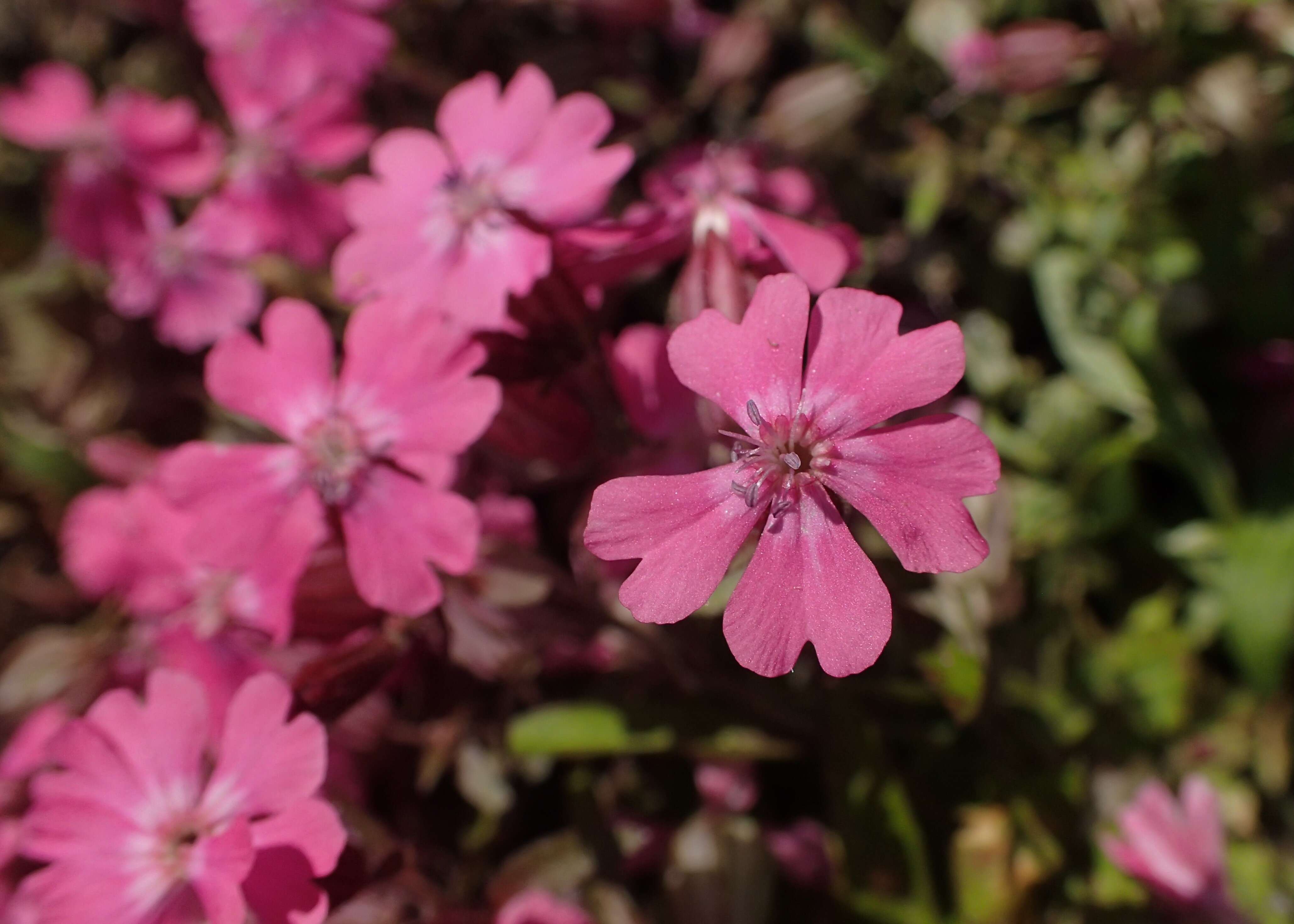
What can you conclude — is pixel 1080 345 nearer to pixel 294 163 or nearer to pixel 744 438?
pixel 744 438

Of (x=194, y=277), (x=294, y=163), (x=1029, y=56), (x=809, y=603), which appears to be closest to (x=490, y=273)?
(x=809, y=603)

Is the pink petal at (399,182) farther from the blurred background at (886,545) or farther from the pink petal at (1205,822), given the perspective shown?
the pink petal at (1205,822)

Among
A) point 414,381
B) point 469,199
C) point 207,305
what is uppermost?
point 469,199

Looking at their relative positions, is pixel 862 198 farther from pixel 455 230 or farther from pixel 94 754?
pixel 94 754

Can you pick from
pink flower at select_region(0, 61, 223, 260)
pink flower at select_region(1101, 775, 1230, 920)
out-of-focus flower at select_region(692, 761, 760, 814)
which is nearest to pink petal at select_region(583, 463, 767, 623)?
out-of-focus flower at select_region(692, 761, 760, 814)

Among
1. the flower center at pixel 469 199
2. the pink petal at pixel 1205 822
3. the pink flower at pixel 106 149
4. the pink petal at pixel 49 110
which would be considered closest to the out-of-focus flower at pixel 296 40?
the pink flower at pixel 106 149
